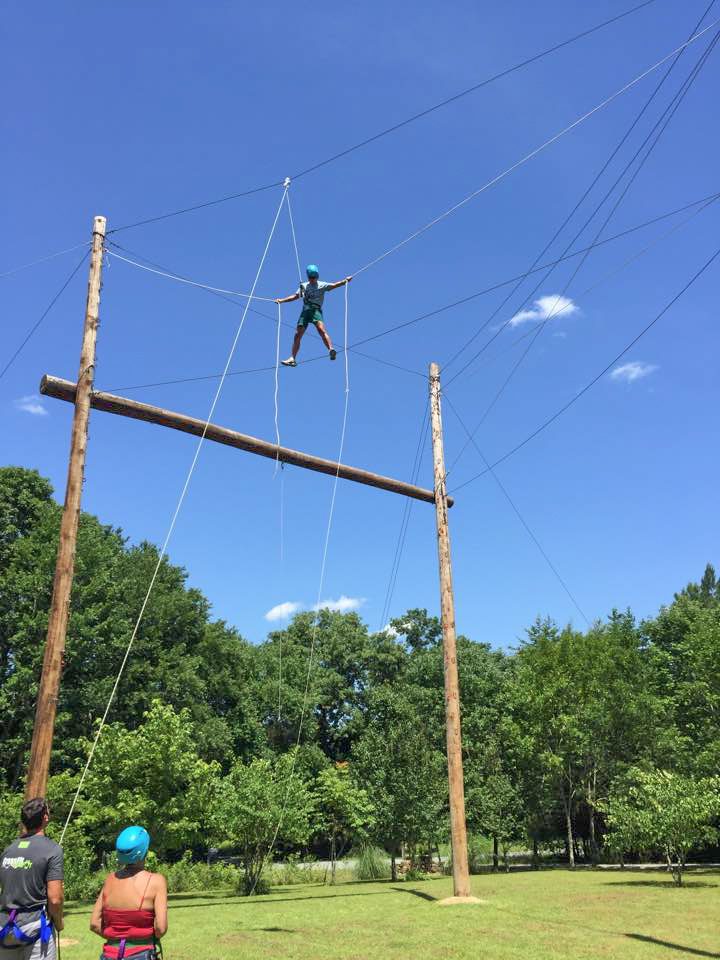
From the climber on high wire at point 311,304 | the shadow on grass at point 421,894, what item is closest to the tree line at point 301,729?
the shadow on grass at point 421,894

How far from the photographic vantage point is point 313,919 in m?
13.6

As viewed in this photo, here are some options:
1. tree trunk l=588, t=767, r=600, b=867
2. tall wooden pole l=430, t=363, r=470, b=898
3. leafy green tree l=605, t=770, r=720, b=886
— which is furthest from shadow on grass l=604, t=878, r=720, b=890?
tree trunk l=588, t=767, r=600, b=867

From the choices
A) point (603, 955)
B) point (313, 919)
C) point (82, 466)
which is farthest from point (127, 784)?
point (603, 955)

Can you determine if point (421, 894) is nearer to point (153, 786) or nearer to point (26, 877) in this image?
point (153, 786)

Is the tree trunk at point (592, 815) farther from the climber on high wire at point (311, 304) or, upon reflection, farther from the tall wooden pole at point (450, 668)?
the climber on high wire at point (311, 304)

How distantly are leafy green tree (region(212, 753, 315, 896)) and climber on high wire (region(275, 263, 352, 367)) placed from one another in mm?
15091

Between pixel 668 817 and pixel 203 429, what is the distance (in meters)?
16.5

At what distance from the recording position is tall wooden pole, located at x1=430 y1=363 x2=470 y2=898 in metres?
14.5

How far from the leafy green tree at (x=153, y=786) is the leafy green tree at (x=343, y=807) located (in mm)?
8513

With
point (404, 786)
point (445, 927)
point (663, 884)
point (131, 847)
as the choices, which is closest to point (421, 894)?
point (445, 927)

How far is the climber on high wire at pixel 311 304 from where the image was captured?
12.5 metres

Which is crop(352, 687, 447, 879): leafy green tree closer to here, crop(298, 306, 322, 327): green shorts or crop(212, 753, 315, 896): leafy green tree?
crop(212, 753, 315, 896): leafy green tree

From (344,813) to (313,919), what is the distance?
17.3 meters

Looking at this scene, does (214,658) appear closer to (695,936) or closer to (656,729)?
(656,729)
